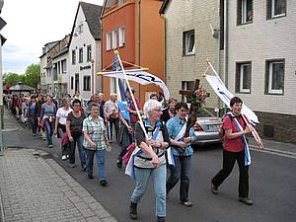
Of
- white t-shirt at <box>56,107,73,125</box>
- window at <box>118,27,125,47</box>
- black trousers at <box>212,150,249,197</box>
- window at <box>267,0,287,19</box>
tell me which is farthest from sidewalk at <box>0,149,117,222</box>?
window at <box>118,27,125,47</box>

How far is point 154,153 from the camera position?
504 cm

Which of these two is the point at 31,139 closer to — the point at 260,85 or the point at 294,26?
the point at 260,85

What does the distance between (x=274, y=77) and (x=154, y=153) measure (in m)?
10.6

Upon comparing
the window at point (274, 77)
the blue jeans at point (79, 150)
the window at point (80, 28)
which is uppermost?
the window at point (80, 28)

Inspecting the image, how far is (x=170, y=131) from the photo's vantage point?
614cm

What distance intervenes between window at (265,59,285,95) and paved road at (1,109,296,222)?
4932 mm

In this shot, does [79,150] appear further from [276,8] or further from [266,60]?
[276,8]

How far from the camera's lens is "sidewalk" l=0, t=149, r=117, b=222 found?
5.68m

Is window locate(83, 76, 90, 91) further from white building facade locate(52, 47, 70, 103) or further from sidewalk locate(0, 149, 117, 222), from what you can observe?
sidewalk locate(0, 149, 117, 222)

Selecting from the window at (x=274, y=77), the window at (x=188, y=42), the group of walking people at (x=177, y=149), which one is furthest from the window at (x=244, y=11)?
the group of walking people at (x=177, y=149)

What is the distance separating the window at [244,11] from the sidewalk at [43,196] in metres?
9.98

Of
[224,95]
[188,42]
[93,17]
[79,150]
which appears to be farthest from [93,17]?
[224,95]

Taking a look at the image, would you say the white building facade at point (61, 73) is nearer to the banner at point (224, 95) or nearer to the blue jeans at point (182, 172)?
the banner at point (224, 95)

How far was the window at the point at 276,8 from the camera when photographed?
1405 cm
